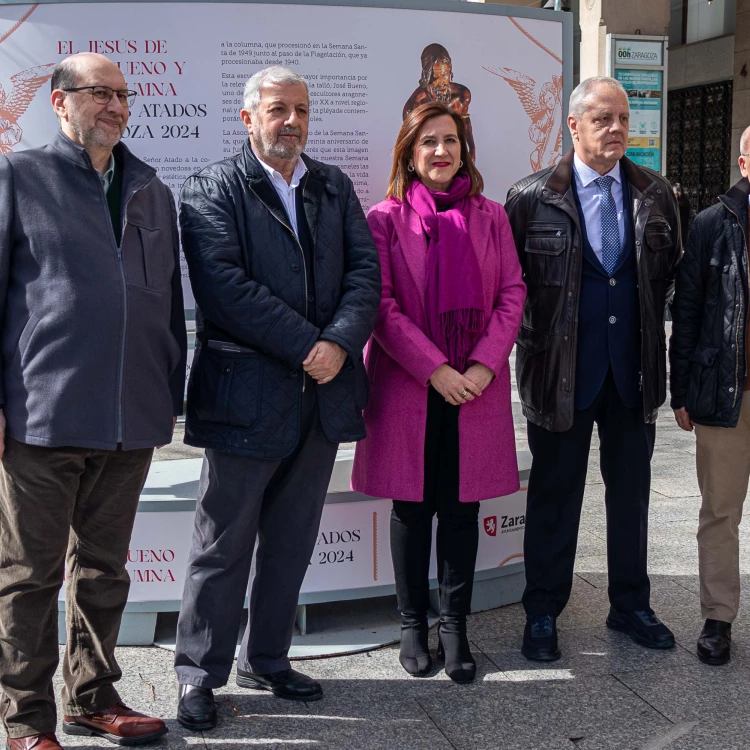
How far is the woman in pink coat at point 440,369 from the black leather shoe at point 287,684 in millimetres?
362

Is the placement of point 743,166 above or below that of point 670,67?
below

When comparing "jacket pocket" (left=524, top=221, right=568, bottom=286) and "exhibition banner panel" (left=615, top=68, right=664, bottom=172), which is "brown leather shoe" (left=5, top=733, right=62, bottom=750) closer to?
"jacket pocket" (left=524, top=221, right=568, bottom=286)

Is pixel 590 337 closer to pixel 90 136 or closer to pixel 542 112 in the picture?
pixel 542 112

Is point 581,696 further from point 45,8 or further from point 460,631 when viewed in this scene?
point 45,8

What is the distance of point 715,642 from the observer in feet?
11.3

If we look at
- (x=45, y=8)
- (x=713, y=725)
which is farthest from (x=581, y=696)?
(x=45, y=8)

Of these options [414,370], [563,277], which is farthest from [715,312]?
[414,370]

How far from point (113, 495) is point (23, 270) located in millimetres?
688

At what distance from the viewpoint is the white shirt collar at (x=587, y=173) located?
3.51m

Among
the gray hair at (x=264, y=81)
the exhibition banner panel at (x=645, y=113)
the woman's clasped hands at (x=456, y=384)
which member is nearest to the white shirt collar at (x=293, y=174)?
the gray hair at (x=264, y=81)

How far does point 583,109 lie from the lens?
3451mm

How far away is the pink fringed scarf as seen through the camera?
3205 mm

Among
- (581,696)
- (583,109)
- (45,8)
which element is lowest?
(581,696)

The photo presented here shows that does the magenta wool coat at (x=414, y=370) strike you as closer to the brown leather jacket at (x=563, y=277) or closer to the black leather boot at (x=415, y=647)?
the brown leather jacket at (x=563, y=277)
